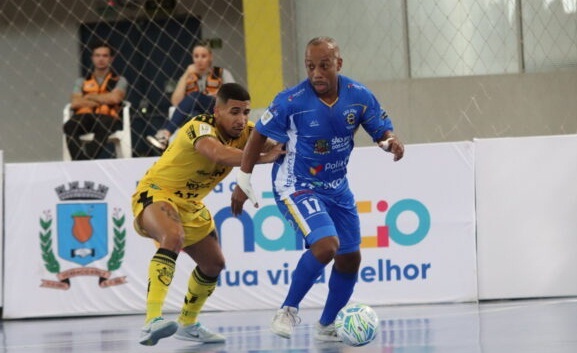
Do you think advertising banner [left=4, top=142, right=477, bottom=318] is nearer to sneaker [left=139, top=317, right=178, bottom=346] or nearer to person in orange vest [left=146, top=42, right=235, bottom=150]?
person in orange vest [left=146, top=42, right=235, bottom=150]

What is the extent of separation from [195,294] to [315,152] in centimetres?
151

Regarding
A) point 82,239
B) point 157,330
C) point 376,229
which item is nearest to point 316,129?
point 157,330

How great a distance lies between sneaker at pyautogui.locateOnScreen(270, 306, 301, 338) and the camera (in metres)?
7.33

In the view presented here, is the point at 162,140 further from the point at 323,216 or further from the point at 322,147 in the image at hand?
the point at 323,216

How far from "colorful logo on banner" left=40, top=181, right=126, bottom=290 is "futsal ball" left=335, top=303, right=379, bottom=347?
14.4ft

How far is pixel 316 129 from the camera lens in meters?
7.52

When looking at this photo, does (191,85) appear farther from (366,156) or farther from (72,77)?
(72,77)

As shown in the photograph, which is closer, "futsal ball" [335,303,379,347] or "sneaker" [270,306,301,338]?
"futsal ball" [335,303,379,347]

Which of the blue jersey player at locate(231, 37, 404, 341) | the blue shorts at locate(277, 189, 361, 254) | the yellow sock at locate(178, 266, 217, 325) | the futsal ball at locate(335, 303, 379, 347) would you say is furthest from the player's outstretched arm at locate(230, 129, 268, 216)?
the futsal ball at locate(335, 303, 379, 347)

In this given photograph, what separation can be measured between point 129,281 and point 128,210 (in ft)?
2.16

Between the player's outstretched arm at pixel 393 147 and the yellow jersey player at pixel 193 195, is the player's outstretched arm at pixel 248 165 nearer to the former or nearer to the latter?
the yellow jersey player at pixel 193 195

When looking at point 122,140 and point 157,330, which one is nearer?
point 157,330

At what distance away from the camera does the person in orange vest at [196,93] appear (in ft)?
39.5

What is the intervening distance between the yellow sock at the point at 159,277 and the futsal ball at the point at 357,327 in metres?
1.21
